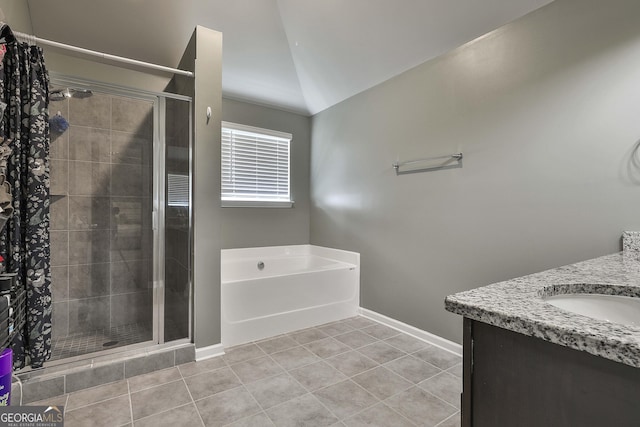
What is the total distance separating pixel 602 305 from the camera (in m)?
0.92

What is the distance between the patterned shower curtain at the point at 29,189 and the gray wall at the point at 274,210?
5.67ft

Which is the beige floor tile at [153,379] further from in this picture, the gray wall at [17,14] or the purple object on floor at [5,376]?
the gray wall at [17,14]

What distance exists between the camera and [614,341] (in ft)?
1.56

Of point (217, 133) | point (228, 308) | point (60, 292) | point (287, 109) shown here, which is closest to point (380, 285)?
point (228, 308)

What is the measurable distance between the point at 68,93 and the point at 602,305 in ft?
9.89

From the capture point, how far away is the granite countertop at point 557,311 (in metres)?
0.49

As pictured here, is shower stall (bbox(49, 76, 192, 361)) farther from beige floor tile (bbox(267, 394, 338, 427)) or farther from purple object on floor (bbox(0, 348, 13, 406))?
purple object on floor (bbox(0, 348, 13, 406))

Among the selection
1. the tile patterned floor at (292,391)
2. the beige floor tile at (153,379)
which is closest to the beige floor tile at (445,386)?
the tile patterned floor at (292,391)

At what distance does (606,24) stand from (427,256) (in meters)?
1.74

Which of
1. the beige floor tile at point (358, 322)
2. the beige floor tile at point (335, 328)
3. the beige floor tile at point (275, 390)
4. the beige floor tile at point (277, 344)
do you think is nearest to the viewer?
the beige floor tile at point (275, 390)

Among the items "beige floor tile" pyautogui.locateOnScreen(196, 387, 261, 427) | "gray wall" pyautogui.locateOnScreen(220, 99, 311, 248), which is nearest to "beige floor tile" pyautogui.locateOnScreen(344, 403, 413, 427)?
"beige floor tile" pyautogui.locateOnScreen(196, 387, 261, 427)

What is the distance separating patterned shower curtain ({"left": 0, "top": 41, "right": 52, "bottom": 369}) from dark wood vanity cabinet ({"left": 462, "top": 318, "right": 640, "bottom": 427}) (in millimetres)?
2062

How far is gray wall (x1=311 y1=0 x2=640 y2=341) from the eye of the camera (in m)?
1.63

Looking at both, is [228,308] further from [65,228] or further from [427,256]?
[427,256]
